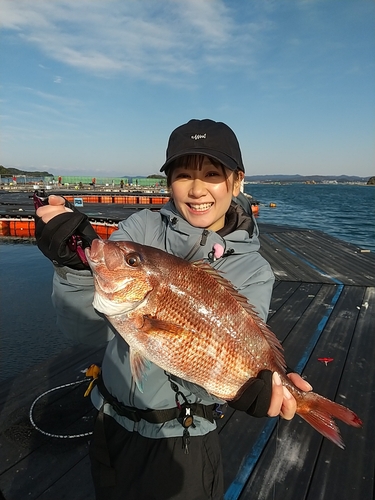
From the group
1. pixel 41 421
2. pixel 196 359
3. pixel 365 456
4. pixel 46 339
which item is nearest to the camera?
pixel 196 359

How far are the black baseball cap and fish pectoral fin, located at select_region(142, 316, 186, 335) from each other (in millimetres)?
1150

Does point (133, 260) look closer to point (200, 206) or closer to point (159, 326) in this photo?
point (159, 326)

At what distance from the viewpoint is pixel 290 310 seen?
6996 mm

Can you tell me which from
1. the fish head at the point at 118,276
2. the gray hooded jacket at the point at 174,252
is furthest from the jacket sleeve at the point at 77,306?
the fish head at the point at 118,276

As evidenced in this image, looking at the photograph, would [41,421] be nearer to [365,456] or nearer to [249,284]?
[249,284]

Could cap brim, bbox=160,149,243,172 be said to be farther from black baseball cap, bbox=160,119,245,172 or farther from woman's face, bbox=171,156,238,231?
woman's face, bbox=171,156,238,231

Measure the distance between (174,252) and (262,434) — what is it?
2.52 meters

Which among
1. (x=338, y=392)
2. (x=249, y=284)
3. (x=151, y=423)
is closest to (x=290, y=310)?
(x=338, y=392)

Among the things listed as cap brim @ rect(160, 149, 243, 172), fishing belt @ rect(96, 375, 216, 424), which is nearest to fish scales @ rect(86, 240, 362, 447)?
fishing belt @ rect(96, 375, 216, 424)

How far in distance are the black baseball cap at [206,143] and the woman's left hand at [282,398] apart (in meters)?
1.53

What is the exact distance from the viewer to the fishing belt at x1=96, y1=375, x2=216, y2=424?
6.93 ft

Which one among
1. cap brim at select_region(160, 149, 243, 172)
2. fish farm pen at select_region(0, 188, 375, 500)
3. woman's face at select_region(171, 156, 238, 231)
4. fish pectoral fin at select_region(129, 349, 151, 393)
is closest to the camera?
fish pectoral fin at select_region(129, 349, 151, 393)

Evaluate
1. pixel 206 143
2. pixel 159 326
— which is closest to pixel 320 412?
pixel 159 326

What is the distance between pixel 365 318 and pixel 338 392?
117 inches
